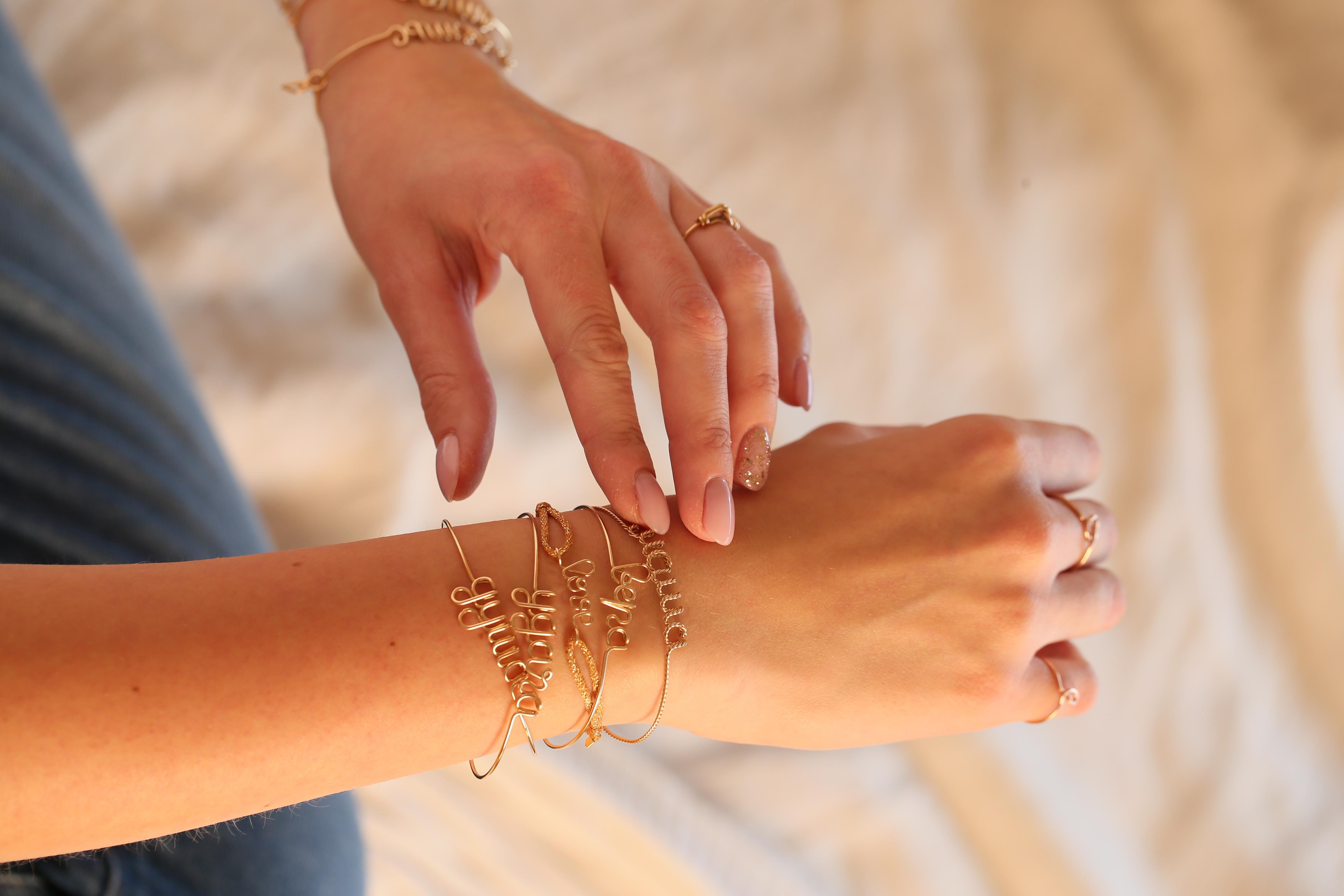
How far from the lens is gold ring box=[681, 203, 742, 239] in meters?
0.99

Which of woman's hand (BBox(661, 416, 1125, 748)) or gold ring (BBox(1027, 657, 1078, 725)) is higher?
woman's hand (BBox(661, 416, 1125, 748))

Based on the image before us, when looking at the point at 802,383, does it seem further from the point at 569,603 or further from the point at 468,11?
the point at 468,11

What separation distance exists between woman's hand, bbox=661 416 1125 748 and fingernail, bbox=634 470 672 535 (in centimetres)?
11

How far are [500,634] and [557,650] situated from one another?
0.06 meters

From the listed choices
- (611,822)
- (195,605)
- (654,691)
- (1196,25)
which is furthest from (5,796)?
(1196,25)

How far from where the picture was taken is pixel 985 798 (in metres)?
1.41

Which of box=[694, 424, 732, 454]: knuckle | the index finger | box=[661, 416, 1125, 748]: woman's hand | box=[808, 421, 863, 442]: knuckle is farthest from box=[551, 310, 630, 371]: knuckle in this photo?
box=[808, 421, 863, 442]: knuckle

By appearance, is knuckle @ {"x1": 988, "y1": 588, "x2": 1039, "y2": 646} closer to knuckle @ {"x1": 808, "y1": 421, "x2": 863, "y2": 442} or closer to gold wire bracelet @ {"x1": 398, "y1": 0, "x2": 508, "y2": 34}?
knuckle @ {"x1": 808, "y1": 421, "x2": 863, "y2": 442}

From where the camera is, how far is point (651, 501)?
813 mm

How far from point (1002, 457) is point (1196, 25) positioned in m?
1.10

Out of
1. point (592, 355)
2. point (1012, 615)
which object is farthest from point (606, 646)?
point (1012, 615)

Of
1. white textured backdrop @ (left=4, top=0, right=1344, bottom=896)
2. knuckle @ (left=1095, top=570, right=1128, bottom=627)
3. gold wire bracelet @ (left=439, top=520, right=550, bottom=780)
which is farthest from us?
white textured backdrop @ (left=4, top=0, right=1344, bottom=896)

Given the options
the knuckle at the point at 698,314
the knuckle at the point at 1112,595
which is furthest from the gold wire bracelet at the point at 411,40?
the knuckle at the point at 1112,595

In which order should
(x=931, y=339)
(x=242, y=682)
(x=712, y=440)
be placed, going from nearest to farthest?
(x=242, y=682), (x=712, y=440), (x=931, y=339)
